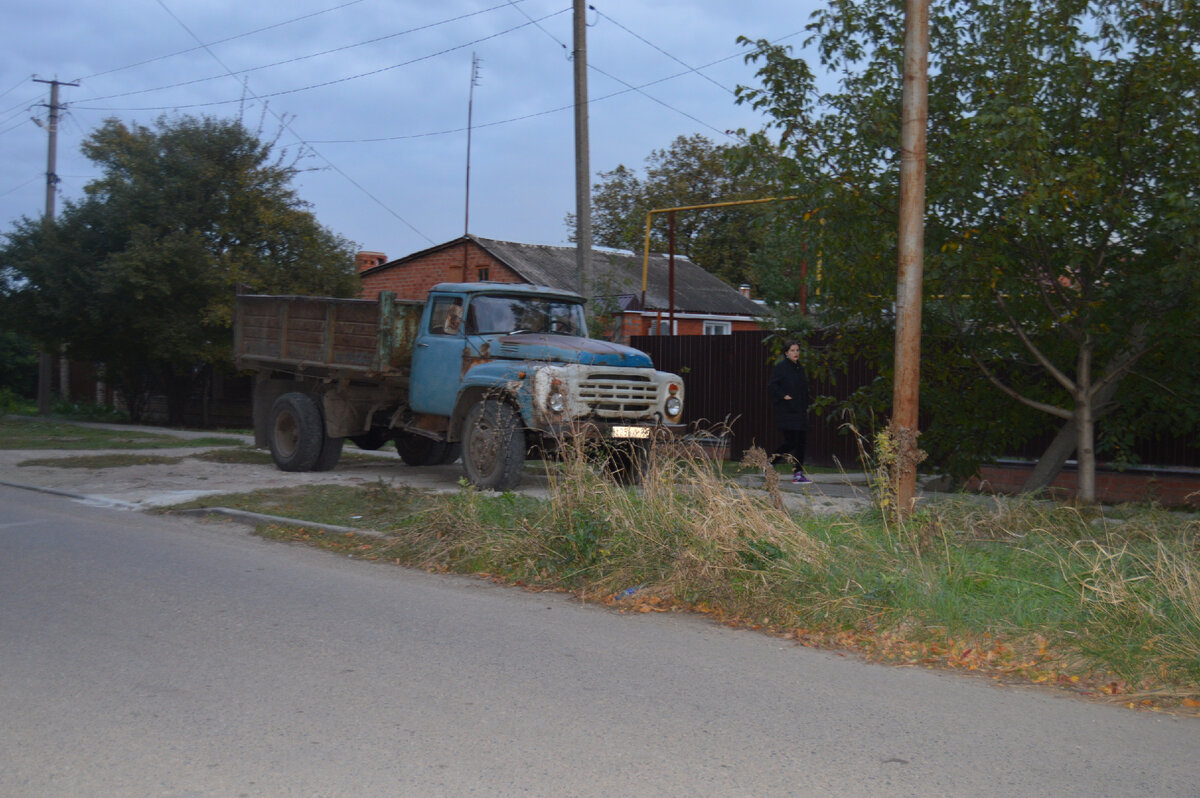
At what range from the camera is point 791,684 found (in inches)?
219

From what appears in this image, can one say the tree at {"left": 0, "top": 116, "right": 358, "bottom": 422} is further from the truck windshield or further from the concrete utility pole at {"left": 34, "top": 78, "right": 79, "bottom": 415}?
the truck windshield

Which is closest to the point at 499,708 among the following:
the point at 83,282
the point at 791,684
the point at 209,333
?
the point at 791,684

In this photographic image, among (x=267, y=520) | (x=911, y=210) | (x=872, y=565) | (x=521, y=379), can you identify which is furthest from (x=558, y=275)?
(x=872, y=565)

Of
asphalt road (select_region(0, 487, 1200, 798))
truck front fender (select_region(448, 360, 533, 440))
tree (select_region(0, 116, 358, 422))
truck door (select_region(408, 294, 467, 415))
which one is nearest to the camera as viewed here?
asphalt road (select_region(0, 487, 1200, 798))

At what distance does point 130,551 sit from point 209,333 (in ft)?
49.3

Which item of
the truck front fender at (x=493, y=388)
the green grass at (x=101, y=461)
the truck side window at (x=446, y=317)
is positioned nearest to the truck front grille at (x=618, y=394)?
the truck front fender at (x=493, y=388)

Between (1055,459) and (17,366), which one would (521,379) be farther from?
(17,366)

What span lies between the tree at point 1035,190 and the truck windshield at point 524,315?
3295mm

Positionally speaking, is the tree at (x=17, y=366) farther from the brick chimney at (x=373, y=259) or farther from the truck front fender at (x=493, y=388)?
the truck front fender at (x=493, y=388)

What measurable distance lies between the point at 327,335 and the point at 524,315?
9.43 ft

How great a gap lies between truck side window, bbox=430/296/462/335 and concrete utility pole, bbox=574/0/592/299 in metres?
2.91

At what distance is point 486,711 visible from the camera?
4.96m

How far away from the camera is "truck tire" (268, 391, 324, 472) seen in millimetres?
14180

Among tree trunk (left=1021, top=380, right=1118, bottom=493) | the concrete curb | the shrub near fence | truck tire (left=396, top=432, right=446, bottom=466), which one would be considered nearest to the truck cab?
the concrete curb
